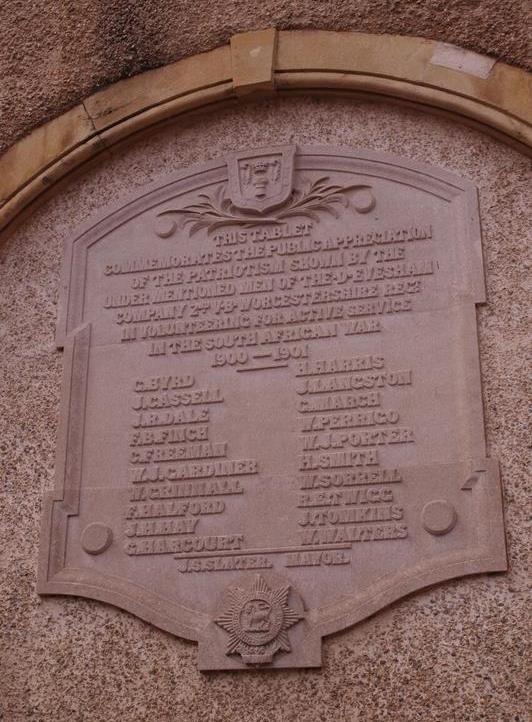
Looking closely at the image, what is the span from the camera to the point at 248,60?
544 cm

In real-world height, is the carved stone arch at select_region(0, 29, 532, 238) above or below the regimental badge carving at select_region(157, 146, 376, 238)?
above

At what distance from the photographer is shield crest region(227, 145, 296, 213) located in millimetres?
5176

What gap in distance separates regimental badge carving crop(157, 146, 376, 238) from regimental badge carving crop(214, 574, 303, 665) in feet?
5.96

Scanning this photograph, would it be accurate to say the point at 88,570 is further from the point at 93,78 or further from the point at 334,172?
the point at 93,78

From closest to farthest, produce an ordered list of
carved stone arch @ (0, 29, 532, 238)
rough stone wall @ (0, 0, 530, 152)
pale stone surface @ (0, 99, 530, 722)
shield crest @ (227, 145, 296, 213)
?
pale stone surface @ (0, 99, 530, 722)
carved stone arch @ (0, 29, 532, 238)
shield crest @ (227, 145, 296, 213)
rough stone wall @ (0, 0, 530, 152)

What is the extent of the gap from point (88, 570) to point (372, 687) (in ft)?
4.45

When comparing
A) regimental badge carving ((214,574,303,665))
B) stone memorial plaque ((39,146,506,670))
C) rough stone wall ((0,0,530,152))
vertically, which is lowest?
regimental badge carving ((214,574,303,665))

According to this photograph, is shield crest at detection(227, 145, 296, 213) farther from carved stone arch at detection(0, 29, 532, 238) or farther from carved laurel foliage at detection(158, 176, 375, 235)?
carved stone arch at detection(0, 29, 532, 238)

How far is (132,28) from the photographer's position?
571cm

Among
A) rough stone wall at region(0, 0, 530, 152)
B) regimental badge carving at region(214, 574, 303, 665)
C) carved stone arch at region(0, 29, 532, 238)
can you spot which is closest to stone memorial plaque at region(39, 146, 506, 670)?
regimental badge carving at region(214, 574, 303, 665)

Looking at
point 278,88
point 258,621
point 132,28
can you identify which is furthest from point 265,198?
point 258,621

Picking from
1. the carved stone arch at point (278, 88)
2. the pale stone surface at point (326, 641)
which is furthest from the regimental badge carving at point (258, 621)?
the carved stone arch at point (278, 88)

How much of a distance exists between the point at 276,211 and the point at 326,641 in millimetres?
2102

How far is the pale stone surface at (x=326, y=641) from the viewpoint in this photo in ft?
13.4
